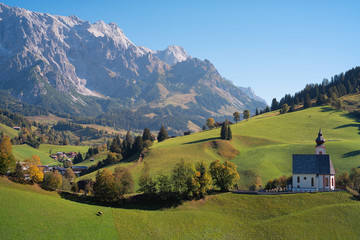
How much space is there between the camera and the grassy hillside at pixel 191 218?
6850cm

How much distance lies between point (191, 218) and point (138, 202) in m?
15.7

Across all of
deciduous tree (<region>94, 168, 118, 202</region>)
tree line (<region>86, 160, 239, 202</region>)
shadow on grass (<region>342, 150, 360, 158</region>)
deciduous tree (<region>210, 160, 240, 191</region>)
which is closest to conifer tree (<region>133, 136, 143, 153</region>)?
tree line (<region>86, 160, 239, 202</region>)

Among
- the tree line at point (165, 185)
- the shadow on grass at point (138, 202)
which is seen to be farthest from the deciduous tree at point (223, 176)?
the shadow on grass at point (138, 202)

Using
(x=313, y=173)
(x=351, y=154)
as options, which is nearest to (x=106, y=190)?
(x=313, y=173)

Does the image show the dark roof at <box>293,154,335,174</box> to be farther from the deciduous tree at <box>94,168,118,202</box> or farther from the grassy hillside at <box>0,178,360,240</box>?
the deciduous tree at <box>94,168,118,202</box>

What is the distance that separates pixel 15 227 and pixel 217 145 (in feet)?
358

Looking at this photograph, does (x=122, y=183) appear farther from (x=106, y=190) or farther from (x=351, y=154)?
(x=351, y=154)

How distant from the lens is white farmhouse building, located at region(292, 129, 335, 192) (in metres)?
100

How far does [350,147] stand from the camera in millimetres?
147250

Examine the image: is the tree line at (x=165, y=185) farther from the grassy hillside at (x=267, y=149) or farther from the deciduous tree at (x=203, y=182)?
the grassy hillside at (x=267, y=149)

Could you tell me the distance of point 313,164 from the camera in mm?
102875

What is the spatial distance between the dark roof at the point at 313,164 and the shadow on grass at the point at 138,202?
3814 centimetres

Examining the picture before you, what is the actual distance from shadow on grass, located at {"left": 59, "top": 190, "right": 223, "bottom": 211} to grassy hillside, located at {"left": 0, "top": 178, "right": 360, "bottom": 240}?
121 inches

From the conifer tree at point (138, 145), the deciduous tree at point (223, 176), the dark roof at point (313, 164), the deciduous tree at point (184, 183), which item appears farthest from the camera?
the conifer tree at point (138, 145)
